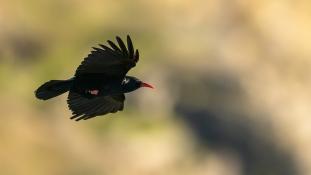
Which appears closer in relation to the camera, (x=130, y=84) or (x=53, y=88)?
(x=53, y=88)

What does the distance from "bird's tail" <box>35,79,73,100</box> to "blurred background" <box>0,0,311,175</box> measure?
52161mm


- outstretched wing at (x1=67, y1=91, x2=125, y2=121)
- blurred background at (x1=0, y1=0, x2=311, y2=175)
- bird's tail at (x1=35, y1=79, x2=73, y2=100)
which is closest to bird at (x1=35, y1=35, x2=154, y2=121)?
bird's tail at (x1=35, y1=79, x2=73, y2=100)

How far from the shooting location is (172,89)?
292 ft

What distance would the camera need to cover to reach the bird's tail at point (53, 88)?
73.7ft

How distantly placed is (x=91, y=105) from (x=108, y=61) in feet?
10.1

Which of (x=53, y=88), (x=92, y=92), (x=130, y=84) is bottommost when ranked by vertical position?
(x=53, y=88)

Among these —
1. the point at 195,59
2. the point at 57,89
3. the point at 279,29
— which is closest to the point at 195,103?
the point at 195,59

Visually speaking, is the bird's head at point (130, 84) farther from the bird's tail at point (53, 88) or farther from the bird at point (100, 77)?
the bird's tail at point (53, 88)

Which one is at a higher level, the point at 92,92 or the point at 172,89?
the point at 172,89

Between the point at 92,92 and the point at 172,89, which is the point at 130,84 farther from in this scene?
the point at 172,89

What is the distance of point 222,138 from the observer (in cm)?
9038

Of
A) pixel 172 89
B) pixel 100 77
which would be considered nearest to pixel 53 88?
pixel 100 77

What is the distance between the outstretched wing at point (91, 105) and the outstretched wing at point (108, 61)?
190cm

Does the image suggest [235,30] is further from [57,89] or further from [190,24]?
[57,89]
